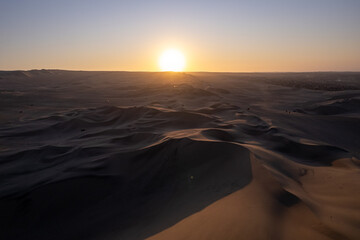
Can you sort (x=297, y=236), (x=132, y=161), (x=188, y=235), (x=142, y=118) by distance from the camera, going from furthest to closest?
(x=142, y=118)
(x=132, y=161)
(x=188, y=235)
(x=297, y=236)

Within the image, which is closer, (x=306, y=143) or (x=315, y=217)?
(x=315, y=217)

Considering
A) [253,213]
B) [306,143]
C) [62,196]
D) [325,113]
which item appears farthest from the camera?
[325,113]

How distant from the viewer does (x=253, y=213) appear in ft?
Result: 9.22

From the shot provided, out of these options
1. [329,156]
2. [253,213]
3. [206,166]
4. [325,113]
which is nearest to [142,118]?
[206,166]

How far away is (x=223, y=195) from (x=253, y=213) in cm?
76

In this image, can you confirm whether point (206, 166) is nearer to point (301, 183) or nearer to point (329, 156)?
point (301, 183)

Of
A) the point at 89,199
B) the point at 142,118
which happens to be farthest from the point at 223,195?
the point at 142,118

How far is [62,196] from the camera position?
428 centimetres

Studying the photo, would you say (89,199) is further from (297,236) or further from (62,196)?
(297,236)

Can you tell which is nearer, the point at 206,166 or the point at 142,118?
the point at 206,166

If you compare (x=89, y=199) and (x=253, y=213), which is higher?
(x=253, y=213)

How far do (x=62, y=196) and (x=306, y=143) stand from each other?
6.18m

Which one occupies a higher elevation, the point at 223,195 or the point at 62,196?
the point at 223,195

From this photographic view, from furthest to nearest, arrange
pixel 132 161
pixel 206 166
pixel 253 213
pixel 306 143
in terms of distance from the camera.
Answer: pixel 306 143
pixel 132 161
pixel 206 166
pixel 253 213
